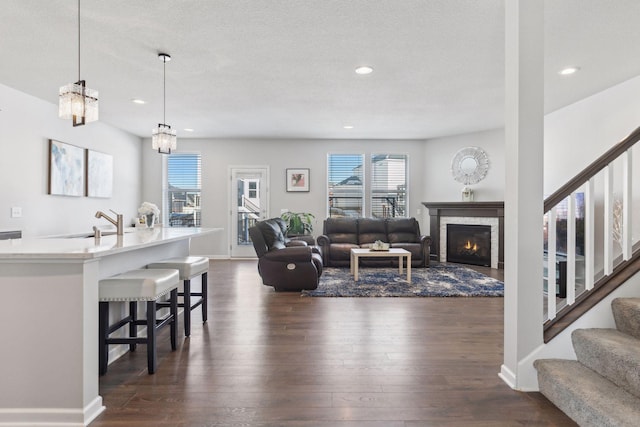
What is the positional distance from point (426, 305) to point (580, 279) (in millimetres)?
2188

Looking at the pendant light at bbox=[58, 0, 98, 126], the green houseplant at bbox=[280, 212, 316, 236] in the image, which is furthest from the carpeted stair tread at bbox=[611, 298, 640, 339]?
the green houseplant at bbox=[280, 212, 316, 236]

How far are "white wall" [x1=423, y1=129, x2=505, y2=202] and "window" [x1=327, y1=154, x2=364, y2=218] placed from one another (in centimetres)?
148

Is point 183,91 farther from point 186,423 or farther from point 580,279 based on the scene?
point 580,279

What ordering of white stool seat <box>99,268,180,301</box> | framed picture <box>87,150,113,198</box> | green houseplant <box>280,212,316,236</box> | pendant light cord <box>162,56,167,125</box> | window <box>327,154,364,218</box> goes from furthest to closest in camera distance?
1. window <box>327,154,364,218</box>
2. green houseplant <box>280,212,316,236</box>
3. framed picture <box>87,150,113,198</box>
4. pendant light cord <box>162,56,167,125</box>
5. white stool seat <box>99,268,180,301</box>

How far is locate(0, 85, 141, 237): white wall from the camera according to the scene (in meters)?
4.21

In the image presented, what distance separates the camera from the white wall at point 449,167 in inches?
261

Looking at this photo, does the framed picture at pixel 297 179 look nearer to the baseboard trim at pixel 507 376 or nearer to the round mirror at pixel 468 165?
the round mirror at pixel 468 165

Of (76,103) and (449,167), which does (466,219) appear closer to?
(449,167)

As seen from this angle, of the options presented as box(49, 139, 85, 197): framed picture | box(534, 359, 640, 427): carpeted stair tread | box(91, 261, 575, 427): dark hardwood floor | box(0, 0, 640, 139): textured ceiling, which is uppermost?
box(0, 0, 640, 139): textured ceiling

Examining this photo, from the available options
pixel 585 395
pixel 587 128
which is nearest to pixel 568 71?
pixel 587 128

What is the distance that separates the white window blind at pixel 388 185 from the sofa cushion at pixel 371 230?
28.3 inches

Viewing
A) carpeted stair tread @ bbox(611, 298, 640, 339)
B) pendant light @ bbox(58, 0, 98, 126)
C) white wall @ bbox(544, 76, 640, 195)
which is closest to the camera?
carpeted stair tread @ bbox(611, 298, 640, 339)

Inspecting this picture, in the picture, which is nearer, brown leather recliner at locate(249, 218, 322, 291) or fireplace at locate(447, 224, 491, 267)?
brown leather recliner at locate(249, 218, 322, 291)

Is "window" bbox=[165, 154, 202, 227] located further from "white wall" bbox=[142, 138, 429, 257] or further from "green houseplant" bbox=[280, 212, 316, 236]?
"green houseplant" bbox=[280, 212, 316, 236]
